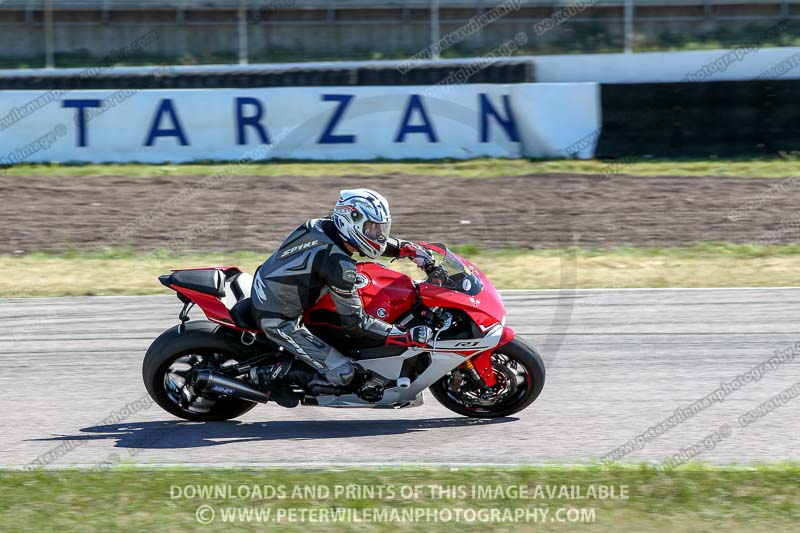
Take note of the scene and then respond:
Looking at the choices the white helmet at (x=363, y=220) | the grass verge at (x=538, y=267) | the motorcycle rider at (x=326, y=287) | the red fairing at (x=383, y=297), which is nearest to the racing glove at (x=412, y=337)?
the motorcycle rider at (x=326, y=287)

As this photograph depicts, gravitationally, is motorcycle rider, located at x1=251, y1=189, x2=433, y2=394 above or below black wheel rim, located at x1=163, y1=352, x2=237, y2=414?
above

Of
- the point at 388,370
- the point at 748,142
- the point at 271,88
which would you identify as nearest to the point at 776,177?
the point at 748,142

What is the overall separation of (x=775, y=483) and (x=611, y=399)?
6.46 ft

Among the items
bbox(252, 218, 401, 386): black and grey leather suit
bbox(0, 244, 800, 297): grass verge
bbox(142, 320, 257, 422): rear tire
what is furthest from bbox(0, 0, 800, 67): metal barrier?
bbox(252, 218, 401, 386): black and grey leather suit

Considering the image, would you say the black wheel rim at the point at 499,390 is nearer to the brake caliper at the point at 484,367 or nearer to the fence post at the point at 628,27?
the brake caliper at the point at 484,367

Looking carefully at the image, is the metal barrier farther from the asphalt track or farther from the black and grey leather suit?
the black and grey leather suit

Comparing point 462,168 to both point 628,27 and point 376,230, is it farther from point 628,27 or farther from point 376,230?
point 376,230

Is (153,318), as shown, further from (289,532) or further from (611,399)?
(289,532)

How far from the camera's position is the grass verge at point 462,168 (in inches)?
645

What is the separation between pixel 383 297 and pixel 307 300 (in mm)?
500

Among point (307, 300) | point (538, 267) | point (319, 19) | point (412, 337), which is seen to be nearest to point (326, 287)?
point (307, 300)

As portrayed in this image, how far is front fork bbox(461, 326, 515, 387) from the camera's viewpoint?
6789mm

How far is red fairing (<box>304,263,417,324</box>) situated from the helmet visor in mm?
347

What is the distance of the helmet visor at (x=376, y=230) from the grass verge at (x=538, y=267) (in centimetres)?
502
